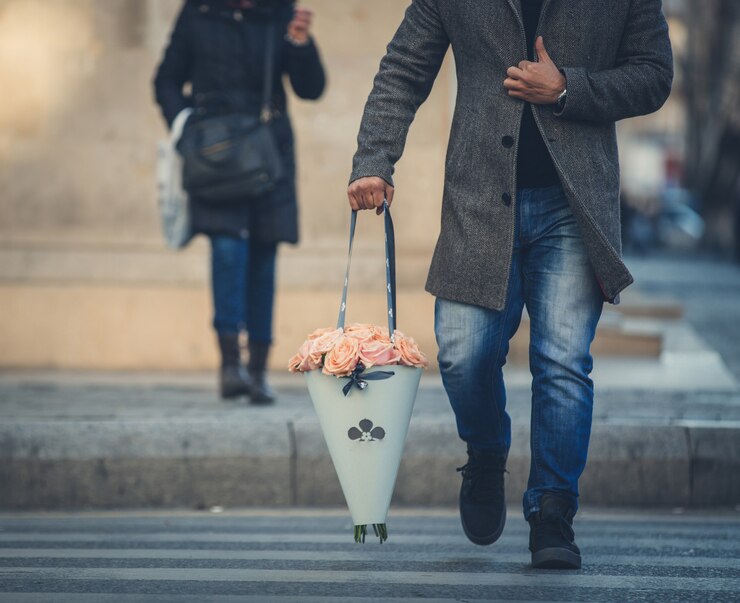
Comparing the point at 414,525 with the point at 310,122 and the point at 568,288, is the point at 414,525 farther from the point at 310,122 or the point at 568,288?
the point at 310,122

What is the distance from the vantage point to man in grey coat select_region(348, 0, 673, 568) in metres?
3.95

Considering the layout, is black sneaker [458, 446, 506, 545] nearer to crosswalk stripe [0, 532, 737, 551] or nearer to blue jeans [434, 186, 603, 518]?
blue jeans [434, 186, 603, 518]

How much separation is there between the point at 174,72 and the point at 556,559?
3.35 m

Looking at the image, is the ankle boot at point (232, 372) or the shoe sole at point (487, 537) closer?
the shoe sole at point (487, 537)

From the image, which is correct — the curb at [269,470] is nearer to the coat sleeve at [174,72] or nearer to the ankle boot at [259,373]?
the ankle boot at [259,373]

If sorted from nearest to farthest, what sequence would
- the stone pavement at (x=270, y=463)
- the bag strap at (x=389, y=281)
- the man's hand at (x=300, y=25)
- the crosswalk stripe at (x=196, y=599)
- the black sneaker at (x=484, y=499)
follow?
the crosswalk stripe at (x=196, y=599), the bag strap at (x=389, y=281), the black sneaker at (x=484, y=499), the stone pavement at (x=270, y=463), the man's hand at (x=300, y=25)

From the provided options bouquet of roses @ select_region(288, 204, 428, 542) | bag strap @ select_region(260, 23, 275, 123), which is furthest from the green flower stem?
bag strap @ select_region(260, 23, 275, 123)

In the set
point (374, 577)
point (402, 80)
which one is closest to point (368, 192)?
point (402, 80)

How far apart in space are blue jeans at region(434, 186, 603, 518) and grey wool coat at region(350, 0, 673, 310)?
0.06m

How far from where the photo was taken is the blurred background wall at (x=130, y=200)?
7.96 m

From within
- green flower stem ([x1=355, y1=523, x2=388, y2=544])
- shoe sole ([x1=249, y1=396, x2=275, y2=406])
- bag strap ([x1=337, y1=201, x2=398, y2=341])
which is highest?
bag strap ([x1=337, y1=201, x2=398, y2=341])

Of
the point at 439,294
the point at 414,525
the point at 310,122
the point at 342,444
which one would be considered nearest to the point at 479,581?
the point at 342,444

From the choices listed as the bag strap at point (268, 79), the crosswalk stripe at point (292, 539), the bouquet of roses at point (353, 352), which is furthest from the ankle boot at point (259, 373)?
the bouquet of roses at point (353, 352)

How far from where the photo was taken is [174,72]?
21.4 ft
